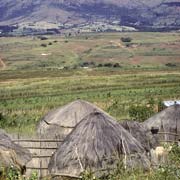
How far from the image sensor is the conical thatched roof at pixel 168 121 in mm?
24984

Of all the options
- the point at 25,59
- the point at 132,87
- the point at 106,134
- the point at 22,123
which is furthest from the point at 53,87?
the point at 25,59

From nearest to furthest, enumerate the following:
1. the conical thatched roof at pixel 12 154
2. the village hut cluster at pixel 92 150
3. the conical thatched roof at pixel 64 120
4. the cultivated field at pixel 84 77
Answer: the village hut cluster at pixel 92 150, the conical thatched roof at pixel 12 154, the conical thatched roof at pixel 64 120, the cultivated field at pixel 84 77

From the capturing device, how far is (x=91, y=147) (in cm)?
1766

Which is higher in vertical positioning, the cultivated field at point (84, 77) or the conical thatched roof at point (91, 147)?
the cultivated field at point (84, 77)

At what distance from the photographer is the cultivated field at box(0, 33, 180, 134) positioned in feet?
132

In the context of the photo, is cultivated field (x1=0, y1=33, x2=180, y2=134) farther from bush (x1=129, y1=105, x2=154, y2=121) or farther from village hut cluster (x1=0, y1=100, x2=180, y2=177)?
village hut cluster (x1=0, y1=100, x2=180, y2=177)

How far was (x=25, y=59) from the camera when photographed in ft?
323

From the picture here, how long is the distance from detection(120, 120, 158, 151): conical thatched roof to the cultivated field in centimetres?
580

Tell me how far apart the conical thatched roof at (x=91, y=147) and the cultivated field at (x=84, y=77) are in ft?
26.1

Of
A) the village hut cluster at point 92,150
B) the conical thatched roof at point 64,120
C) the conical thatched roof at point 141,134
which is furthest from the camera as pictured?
the conical thatched roof at point 64,120

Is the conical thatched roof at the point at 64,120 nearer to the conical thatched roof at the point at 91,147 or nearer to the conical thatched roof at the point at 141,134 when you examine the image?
the conical thatched roof at the point at 141,134

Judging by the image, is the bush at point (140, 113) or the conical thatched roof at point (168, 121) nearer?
the conical thatched roof at point (168, 121)

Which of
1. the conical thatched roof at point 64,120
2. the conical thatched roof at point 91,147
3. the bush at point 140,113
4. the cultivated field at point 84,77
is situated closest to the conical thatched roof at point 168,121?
the conical thatched roof at point 64,120

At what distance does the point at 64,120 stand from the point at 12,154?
650 cm
